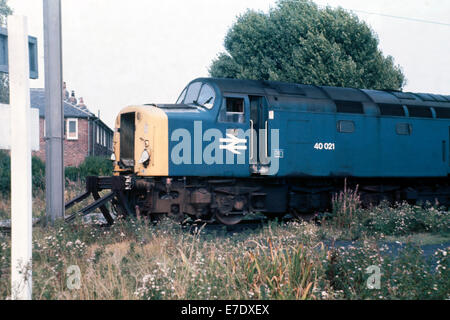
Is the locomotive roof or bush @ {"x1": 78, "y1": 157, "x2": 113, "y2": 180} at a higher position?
the locomotive roof

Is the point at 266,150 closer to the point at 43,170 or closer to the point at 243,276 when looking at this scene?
the point at 243,276

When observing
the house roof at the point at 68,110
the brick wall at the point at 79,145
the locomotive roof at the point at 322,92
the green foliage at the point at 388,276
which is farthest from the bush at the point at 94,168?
the green foliage at the point at 388,276

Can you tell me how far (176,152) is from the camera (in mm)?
10211

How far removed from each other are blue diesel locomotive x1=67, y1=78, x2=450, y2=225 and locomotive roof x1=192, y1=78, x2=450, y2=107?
0.11 feet

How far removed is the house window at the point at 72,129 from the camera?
109 ft

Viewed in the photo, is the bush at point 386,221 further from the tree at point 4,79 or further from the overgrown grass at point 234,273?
the tree at point 4,79

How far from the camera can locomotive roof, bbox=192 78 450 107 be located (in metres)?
11.3

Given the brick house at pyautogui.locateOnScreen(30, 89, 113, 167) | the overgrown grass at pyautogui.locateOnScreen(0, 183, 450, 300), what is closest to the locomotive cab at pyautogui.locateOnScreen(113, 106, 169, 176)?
the overgrown grass at pyautogui.locateOnScreen(0, 183, 450, 300)

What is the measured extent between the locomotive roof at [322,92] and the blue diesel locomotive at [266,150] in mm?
34

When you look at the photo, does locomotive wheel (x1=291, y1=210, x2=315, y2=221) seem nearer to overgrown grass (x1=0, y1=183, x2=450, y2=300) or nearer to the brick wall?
overgrown grass (x1=0, y1=183, x2=450, y2=300)

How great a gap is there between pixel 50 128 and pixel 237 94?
4.24m

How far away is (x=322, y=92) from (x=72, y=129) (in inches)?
968
